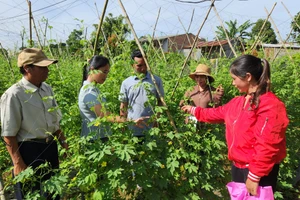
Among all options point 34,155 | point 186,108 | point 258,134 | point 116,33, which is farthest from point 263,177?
point 116,33

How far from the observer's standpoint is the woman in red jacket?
5.60 ft

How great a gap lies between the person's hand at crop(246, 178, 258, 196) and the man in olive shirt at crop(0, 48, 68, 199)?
4.70ft

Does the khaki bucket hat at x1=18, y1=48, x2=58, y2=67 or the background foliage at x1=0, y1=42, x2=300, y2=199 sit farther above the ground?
the khaki bucket hat at x1=18, y1=48, x2=58, y2=67

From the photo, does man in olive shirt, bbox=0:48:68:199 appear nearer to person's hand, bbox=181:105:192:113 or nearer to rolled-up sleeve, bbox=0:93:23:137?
rolled-up sleeve, bbox=0:93:23:137

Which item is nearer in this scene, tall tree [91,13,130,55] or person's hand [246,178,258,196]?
person's hand [246,178,258,196]

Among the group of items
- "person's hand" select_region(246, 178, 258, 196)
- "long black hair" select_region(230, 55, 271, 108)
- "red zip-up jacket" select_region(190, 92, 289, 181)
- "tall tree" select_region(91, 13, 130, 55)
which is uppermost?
"tall tree" select_region(91, 13, 130, 55)

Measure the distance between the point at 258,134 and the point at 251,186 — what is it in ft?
1.18

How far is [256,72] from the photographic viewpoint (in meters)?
1.83

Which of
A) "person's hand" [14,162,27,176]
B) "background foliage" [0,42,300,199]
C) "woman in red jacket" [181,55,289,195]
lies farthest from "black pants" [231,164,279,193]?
"person's hand" [14,162,27,176]

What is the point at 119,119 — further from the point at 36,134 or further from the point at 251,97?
the point at 251,97

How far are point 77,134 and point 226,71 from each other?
2579 millimetres

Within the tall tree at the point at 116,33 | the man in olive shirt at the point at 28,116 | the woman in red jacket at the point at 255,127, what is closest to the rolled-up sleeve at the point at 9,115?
the man in olive shirt at the point at 28,116

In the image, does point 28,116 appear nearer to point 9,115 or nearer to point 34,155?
point 9,115

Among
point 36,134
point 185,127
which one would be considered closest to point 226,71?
point 185,127
